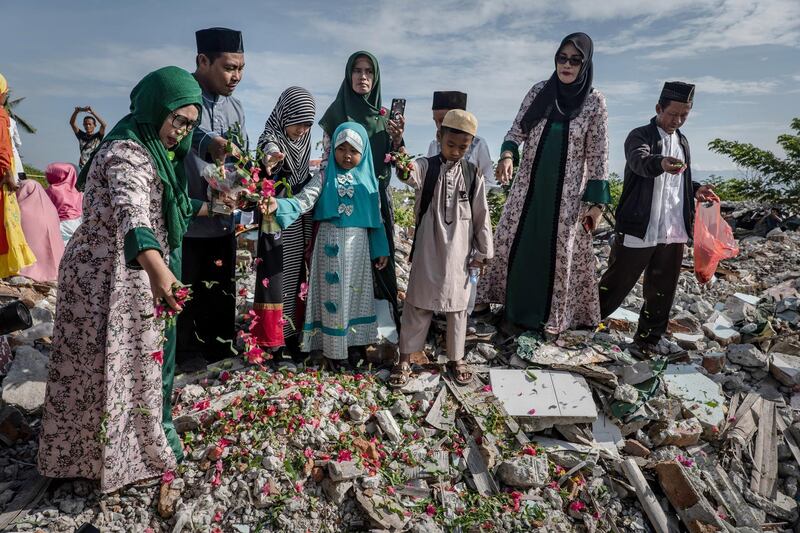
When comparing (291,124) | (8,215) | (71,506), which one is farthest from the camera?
(8,215)

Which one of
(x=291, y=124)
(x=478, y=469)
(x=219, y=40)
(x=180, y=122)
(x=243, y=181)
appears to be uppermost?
(x=219, y=40)

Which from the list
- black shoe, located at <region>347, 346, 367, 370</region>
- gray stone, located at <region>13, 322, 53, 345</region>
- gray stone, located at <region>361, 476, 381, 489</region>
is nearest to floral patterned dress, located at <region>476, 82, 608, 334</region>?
black shoe, located at <region>347, 346, 367, 370</region>

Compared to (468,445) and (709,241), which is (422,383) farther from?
(709,241)

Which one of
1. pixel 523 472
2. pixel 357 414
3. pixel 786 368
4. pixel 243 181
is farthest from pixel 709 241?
pixel 243 181

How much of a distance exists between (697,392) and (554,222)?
173 cm

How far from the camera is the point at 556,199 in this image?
13.9 ft

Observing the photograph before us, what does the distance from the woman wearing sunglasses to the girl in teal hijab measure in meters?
1.18

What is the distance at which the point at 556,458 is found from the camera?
11.0ft

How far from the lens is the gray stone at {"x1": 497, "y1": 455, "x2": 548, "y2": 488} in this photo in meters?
3.09

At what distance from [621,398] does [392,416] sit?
5.42ft

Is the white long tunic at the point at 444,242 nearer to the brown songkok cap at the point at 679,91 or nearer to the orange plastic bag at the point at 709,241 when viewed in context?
the brown songkok cap at the point at 679,91

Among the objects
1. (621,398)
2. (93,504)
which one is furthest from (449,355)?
(93,504)

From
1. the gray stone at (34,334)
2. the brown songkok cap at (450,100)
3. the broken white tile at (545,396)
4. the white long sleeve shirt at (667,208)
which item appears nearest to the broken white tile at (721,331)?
the white long sleeve shirt at (667,208)

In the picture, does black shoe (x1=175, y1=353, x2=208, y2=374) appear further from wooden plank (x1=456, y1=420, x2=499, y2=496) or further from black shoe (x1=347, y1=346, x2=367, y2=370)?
wooden plank (x1=456, y1=420, x2=499, y2=496)
